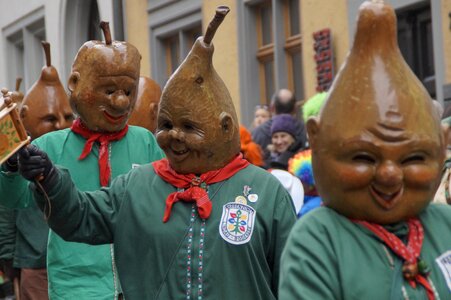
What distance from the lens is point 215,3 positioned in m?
16.9

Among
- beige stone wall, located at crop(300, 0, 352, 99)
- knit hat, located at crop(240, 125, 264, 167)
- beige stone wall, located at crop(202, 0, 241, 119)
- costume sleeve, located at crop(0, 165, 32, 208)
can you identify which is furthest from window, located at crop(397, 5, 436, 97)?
costume sleeve, located at crop(0, 165, 32, 208)

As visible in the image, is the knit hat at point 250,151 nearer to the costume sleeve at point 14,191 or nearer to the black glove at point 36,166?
the costume sleeve at point 14,191

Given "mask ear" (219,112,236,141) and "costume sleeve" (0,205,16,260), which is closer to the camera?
"mask ear" (219,112,236,141)

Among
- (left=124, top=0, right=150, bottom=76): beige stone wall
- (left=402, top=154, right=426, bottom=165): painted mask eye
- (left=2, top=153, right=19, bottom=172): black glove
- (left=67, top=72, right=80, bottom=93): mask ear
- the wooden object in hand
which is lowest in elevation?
(left=402, top=154, right=426, bottom=165): painted mask eye

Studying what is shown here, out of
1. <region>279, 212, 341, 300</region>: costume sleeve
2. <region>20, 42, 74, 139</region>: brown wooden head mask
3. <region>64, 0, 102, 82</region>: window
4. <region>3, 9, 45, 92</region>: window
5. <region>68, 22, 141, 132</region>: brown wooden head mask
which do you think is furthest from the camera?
<region>3, 9, 45, 92</region>: window

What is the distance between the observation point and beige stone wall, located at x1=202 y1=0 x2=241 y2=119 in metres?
16.5

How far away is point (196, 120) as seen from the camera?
5.54 meters

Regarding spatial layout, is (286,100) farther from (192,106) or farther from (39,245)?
(192,106)

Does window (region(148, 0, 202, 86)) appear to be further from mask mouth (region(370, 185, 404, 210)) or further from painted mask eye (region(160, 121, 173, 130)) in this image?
mask mouth (region(370, 185, 404, 210))

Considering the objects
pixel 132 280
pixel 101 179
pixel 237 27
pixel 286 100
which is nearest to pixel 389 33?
pixel 132 280

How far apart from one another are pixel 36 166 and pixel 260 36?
37.5 ft

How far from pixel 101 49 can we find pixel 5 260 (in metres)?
2.16

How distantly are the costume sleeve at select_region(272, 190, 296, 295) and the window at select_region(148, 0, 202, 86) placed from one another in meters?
12.1

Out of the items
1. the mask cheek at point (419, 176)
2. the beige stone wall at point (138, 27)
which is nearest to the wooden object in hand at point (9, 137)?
the mask cheek at point (419, 176)
